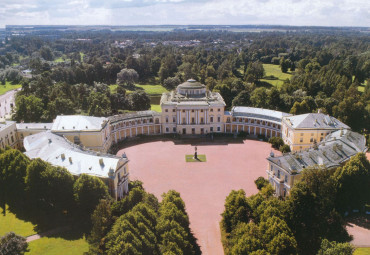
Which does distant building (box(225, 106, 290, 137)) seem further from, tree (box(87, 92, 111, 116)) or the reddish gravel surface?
tree (box(87, 92, 111, 116))

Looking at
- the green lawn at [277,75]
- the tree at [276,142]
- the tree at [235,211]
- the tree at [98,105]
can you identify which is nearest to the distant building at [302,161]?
the tree at [235,211]

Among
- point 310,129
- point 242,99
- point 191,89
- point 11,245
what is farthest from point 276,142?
point 11,245

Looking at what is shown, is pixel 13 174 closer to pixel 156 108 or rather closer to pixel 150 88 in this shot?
pixel 156 108

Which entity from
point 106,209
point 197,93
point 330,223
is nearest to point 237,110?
point 197,93

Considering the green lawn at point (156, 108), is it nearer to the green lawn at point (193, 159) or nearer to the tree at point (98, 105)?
the tree at point (98, 105)

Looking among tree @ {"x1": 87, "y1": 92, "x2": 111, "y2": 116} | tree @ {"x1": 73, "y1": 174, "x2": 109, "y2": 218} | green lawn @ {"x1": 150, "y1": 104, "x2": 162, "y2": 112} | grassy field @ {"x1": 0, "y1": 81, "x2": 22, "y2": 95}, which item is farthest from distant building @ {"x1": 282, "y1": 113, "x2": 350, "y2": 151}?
grassy field @ {"x1": 0, "y1": 81, "x2": 22, "y2": 95}

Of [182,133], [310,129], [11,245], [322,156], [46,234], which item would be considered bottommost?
[182,133]
